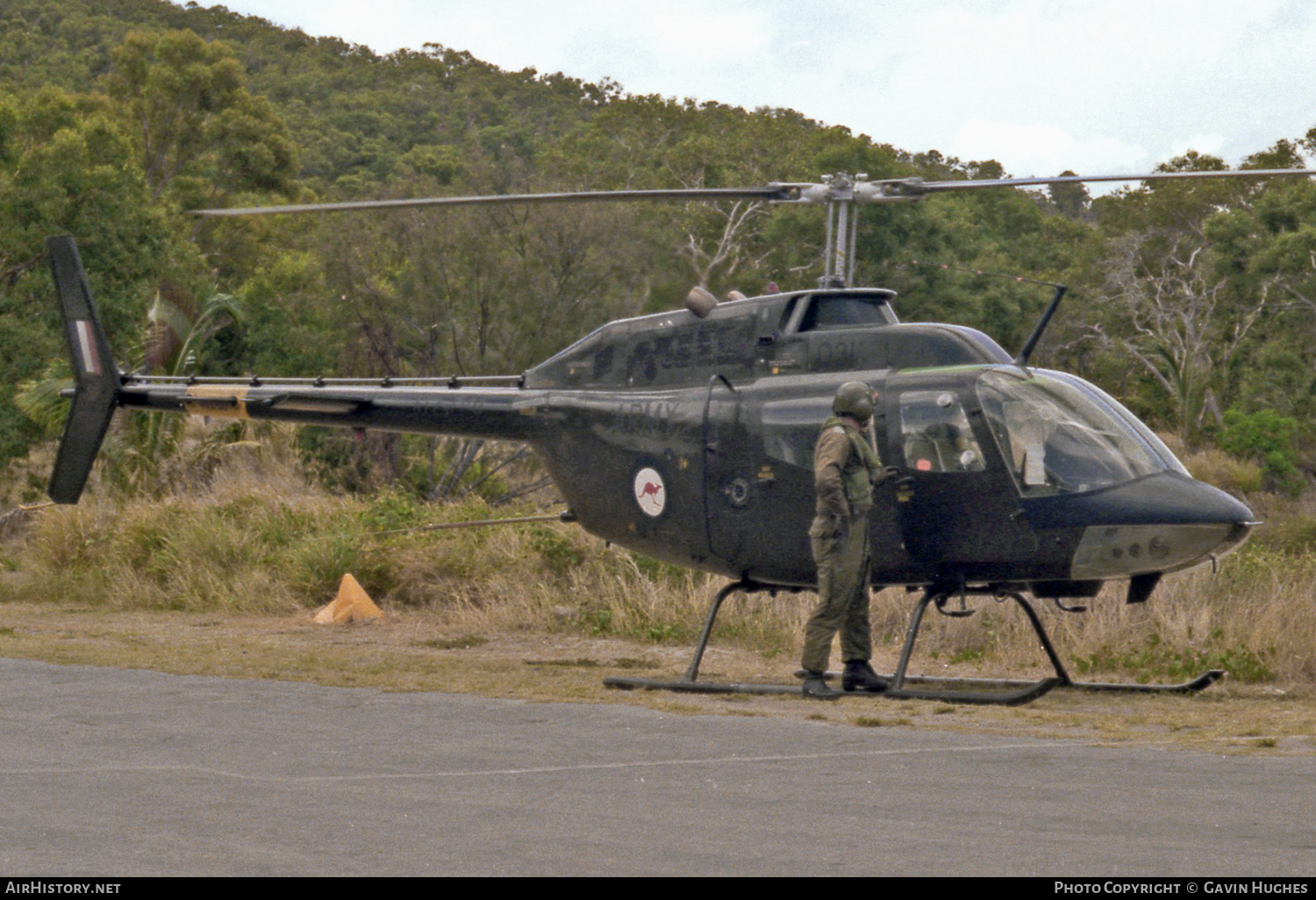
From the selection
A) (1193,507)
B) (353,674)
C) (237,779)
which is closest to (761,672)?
(353,674)

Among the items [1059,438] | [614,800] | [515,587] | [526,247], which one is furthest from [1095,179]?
[526,247]

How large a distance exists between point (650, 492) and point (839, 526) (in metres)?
1.90

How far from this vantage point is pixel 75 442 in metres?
15.1

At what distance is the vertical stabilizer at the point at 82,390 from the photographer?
15047 millimetres

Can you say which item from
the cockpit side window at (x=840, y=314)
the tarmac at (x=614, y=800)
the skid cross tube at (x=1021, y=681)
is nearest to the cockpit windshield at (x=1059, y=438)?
the skid cross tube at (x=1021, y=681)

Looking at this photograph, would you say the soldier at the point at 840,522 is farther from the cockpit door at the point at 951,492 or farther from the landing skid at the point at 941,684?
the landing skid at the point at 941,684

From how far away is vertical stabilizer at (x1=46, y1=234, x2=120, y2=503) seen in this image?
49.4 ft

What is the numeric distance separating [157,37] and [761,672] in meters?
43.9

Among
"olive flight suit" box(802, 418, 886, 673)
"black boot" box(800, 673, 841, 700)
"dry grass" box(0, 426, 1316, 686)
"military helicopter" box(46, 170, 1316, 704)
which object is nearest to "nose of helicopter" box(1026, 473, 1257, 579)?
"military helicopter" box(46, 170, 1316, 704)

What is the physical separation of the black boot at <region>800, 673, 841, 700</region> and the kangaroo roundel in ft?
5.91

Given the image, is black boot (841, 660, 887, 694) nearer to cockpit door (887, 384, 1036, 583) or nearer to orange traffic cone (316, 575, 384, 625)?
cockpit door (887, 384, 1036, 583)

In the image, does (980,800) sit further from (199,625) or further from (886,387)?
(199,625)

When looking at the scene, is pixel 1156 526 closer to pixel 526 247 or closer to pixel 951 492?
pixel 951 492

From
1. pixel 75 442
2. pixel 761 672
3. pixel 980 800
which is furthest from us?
pixel 75 442
